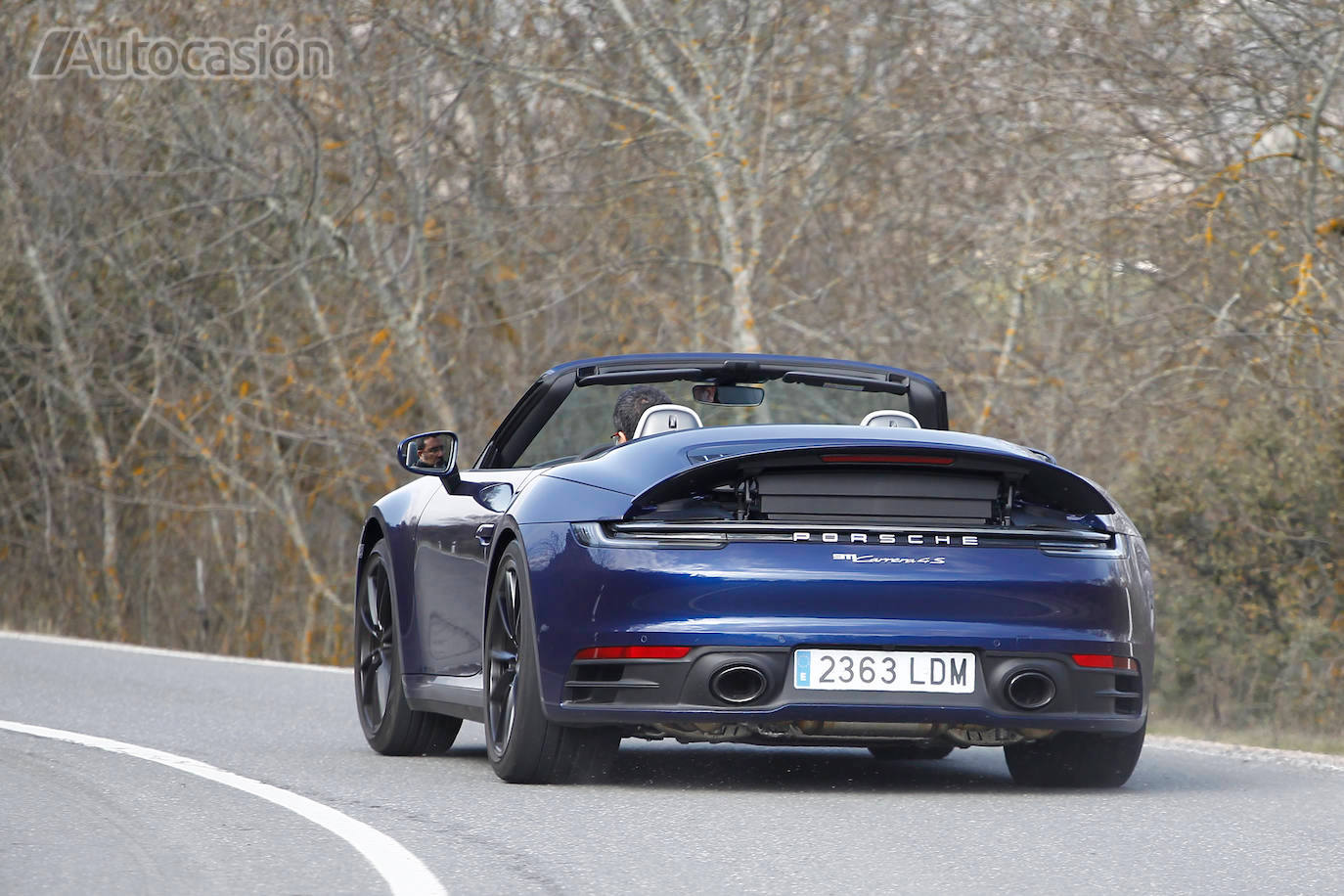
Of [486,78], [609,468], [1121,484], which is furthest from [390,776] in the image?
[486,78]

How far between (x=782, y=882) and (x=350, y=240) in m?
16.0

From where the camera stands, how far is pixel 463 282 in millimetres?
21672

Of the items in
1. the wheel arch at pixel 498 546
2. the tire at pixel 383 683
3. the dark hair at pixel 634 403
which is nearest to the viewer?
the wheel arch at pixel 498 546

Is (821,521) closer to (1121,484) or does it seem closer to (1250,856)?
(1250,856)

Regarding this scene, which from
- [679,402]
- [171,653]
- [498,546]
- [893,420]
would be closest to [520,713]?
[498,546]

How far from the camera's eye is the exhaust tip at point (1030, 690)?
20.6 ft

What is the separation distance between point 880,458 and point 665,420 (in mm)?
910

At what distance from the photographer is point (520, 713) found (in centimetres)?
654

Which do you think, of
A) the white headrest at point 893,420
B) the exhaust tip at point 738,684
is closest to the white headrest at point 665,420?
the white headrest at point 893,420

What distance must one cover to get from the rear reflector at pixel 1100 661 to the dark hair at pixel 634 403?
1795 mm

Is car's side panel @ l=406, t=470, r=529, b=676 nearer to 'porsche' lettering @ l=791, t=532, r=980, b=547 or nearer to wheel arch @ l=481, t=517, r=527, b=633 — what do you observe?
wheel arch @ l=481, t=517, r=527, b=633

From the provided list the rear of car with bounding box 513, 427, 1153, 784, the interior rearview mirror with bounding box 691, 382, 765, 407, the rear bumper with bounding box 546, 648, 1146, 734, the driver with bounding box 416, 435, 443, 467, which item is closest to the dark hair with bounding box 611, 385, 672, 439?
the interior rearview mirror with bounding box 691, 382, 765, 407

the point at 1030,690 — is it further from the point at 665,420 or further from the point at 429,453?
the point at 429,453

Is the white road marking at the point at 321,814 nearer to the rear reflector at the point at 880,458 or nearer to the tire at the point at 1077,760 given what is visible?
the rear reflector at the point at 880,458
